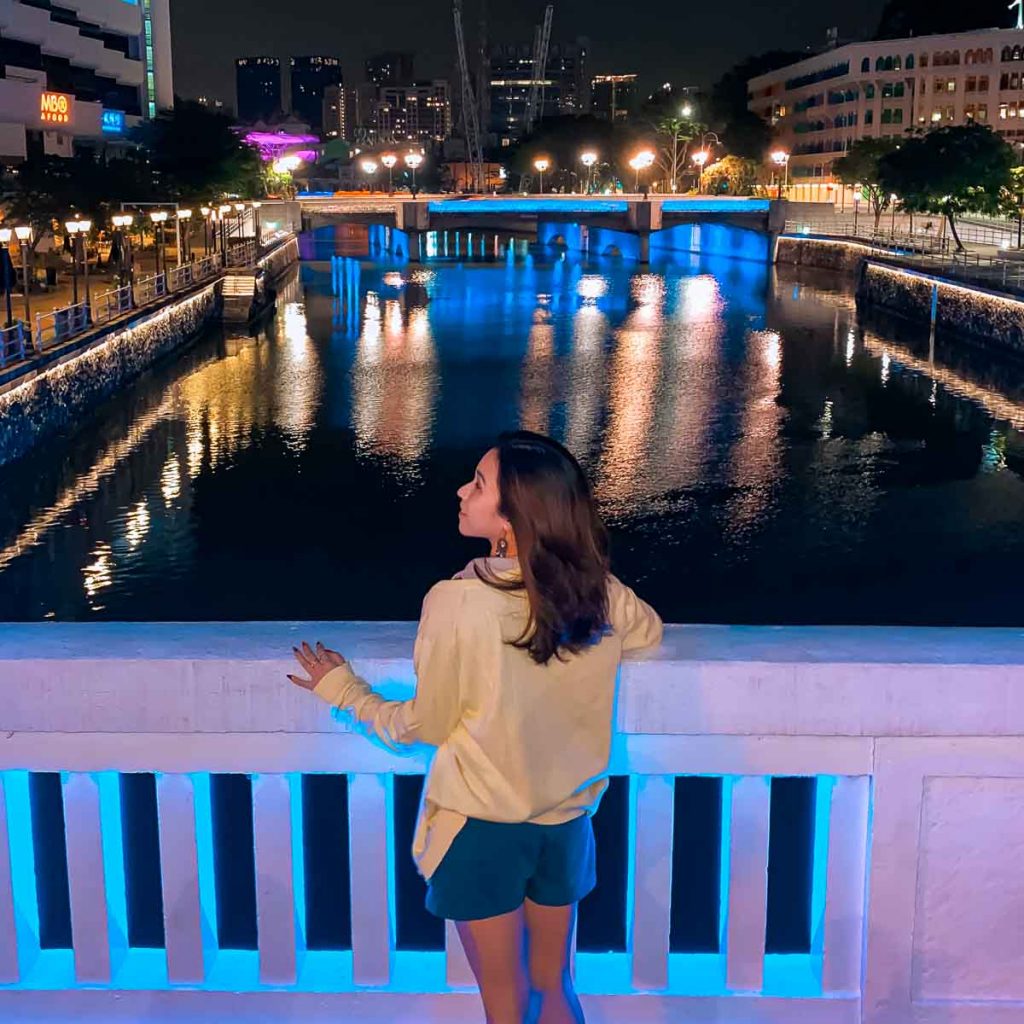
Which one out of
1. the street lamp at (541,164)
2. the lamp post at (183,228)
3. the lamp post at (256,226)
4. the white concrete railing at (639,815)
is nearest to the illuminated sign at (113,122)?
the lamp post at (256,226)

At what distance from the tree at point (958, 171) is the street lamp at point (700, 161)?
43905 mm

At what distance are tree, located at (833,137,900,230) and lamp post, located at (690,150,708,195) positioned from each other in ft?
76.4

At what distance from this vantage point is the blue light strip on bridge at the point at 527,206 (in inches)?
3211

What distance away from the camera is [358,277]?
230ft

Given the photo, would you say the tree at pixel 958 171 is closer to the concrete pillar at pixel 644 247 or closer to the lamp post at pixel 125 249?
the concrete pillar at pixel 644 247

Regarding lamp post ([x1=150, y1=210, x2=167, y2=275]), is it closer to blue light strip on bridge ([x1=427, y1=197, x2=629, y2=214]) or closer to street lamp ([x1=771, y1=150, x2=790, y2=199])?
blue light strip on bridge ([x1=427, y1=197, x2=629, y2=214])

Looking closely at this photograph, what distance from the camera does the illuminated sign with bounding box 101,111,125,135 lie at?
5866cm

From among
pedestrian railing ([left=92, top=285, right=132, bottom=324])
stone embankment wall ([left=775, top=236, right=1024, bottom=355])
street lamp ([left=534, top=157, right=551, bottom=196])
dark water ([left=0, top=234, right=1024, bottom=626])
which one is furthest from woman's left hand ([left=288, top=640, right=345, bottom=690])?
street lamp ([left=534, top=157, right=551, bottom=196])

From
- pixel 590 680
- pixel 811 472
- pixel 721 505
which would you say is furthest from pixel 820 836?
pixel 811 472

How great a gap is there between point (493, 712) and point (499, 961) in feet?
1.65

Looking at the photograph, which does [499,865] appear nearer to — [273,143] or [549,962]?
[549,962]

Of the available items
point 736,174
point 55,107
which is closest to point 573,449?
point 55,107

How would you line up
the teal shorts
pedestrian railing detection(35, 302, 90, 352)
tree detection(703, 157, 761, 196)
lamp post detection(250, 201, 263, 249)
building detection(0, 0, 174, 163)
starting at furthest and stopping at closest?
tree detection(703, 157, 761, 196)
lamp post detection(250, 201, 263, 249)
building detection(0, 0, 174, 163)
pedestrian railing detection(35, 302, 90, 352)
the teal shorts

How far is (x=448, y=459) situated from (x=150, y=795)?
14.8m
